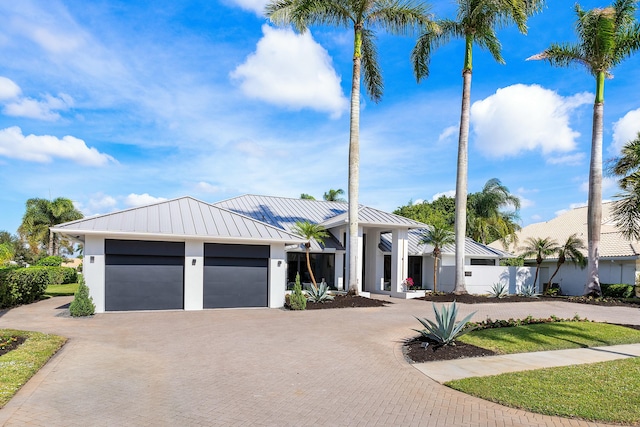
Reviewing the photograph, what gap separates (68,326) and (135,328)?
2088mm

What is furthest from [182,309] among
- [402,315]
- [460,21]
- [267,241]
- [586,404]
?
[460,21]

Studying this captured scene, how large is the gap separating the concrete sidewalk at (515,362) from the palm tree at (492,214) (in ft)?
98.1

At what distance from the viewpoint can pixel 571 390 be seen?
6.98 metres

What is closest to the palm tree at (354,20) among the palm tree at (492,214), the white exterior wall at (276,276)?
the white exterior wall at (276,276)

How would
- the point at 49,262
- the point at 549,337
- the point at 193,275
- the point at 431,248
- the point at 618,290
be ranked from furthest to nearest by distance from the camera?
the point at 49,262
the point at 431,248
the point at 618,290
the point at 193,275
the point at 549,337

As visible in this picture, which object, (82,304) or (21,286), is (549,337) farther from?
(21,286)

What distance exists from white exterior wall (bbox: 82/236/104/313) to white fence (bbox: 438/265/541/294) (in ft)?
64.6

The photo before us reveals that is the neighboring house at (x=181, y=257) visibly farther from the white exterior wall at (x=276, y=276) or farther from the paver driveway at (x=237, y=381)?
the paver driveway at (x=237, y=381)

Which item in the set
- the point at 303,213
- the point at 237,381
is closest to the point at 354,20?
the point at 303,213

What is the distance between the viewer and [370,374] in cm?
819

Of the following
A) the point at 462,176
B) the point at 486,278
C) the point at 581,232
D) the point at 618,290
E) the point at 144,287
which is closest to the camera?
the point at 144,287

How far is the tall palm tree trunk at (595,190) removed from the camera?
24500 mm

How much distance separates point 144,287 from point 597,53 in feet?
85.8

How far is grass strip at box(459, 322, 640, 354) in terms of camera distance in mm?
10703
